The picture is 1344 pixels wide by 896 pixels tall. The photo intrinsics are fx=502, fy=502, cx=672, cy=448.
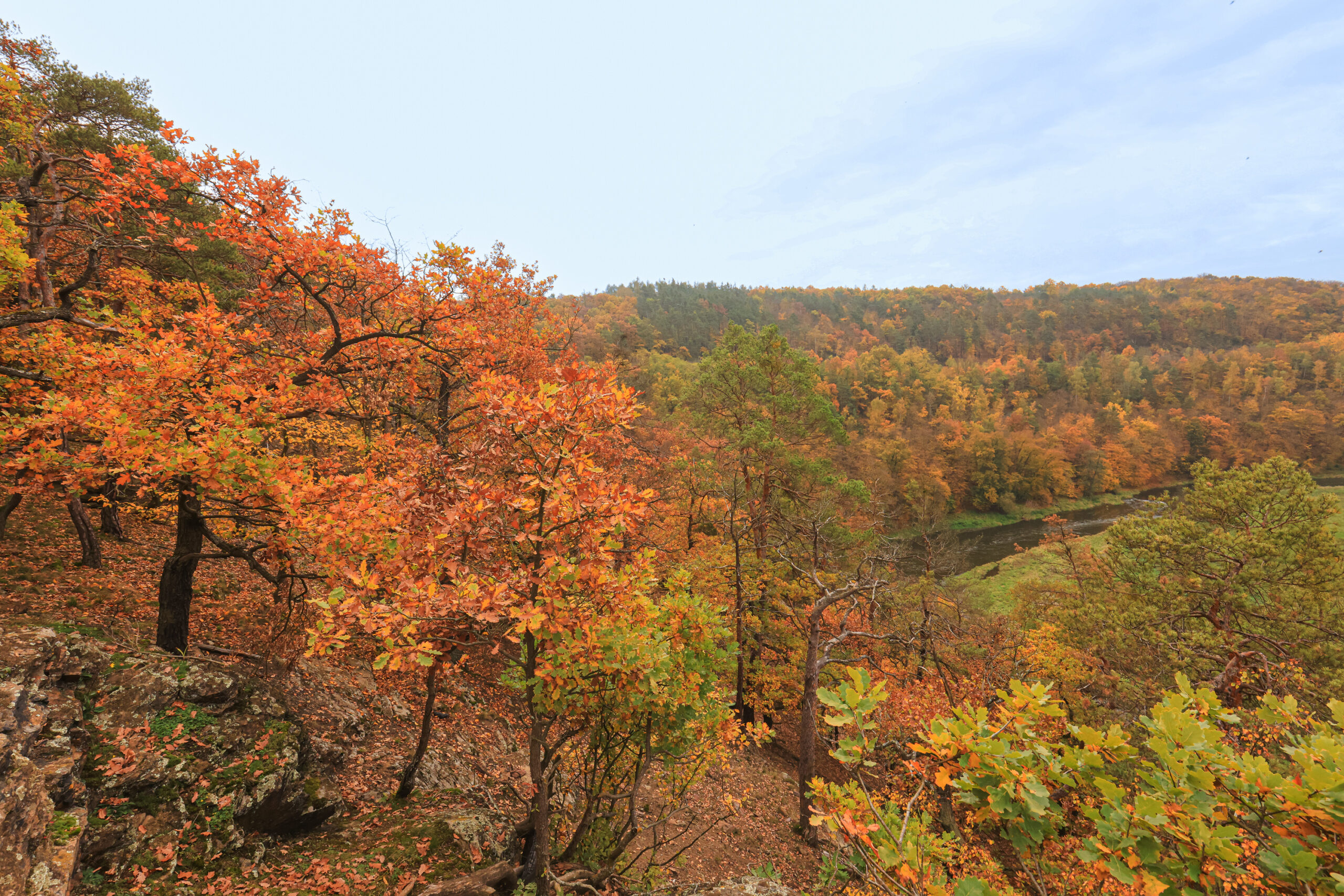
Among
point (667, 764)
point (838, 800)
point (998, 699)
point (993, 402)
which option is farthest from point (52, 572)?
point (993, 402)

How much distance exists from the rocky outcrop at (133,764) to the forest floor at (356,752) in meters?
0.38

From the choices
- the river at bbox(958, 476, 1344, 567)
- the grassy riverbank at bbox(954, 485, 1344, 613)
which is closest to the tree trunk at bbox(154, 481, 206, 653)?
the grassy riverbank at bbox(954, 485, 1344, 613)

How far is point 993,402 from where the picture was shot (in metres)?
69.0

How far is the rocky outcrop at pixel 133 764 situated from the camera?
4.41m

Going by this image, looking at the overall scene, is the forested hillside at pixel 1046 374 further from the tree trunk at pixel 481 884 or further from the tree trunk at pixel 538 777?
the tree trunk at pixel 481 884

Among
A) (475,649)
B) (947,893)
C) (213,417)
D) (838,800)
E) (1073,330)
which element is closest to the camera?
(947,893)

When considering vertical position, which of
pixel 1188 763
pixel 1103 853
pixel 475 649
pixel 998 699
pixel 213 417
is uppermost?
pixel 213 417

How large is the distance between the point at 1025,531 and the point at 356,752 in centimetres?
5265

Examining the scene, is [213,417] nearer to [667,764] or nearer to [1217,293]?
[667,764]

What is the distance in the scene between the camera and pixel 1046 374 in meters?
74.2

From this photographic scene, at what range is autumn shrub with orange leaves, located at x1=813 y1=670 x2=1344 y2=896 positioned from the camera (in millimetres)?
2105

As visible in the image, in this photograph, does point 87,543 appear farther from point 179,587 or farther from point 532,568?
point 532,568

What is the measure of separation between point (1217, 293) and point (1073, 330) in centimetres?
3913

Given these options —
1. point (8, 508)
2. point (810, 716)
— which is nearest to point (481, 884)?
point (810, 716)
